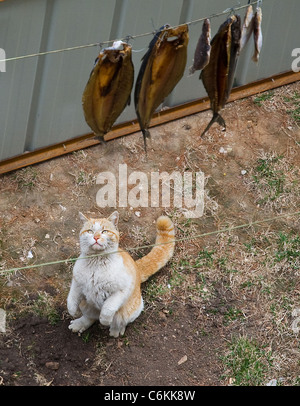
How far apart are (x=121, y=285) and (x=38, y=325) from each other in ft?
2.71

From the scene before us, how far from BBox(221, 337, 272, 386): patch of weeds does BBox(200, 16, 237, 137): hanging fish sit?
204cm

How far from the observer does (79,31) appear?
255 inches

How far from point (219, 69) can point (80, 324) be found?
236cm

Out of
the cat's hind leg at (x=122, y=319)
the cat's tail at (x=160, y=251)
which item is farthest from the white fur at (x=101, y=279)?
the cat's tail at (x=160, y=251)

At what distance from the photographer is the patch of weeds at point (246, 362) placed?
5.77 m

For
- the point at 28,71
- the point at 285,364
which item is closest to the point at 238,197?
the point at 285,364

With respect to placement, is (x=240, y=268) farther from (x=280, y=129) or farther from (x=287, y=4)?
(x=287, y=4)

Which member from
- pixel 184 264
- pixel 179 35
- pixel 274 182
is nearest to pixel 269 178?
pixel 274 182

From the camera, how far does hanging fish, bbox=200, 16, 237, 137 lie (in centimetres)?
450

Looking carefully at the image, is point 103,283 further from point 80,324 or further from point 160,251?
point 160,251

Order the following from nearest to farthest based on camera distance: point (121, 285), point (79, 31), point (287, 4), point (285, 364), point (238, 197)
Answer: point (121, 285)
point (285, 364)
point (79, 31)
point (238, 197)
point (287, 4)

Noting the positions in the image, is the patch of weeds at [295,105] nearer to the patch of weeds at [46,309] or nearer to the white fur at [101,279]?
the white fur at [101,279]

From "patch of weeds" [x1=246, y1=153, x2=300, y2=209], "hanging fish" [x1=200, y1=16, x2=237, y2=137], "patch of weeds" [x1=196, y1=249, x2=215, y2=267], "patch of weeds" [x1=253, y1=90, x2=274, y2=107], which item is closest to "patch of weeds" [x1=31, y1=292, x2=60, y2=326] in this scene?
"patch of weeds" [x1=196, y1=249, x2=215, y2=267]

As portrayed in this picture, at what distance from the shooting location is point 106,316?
18.3 feet
